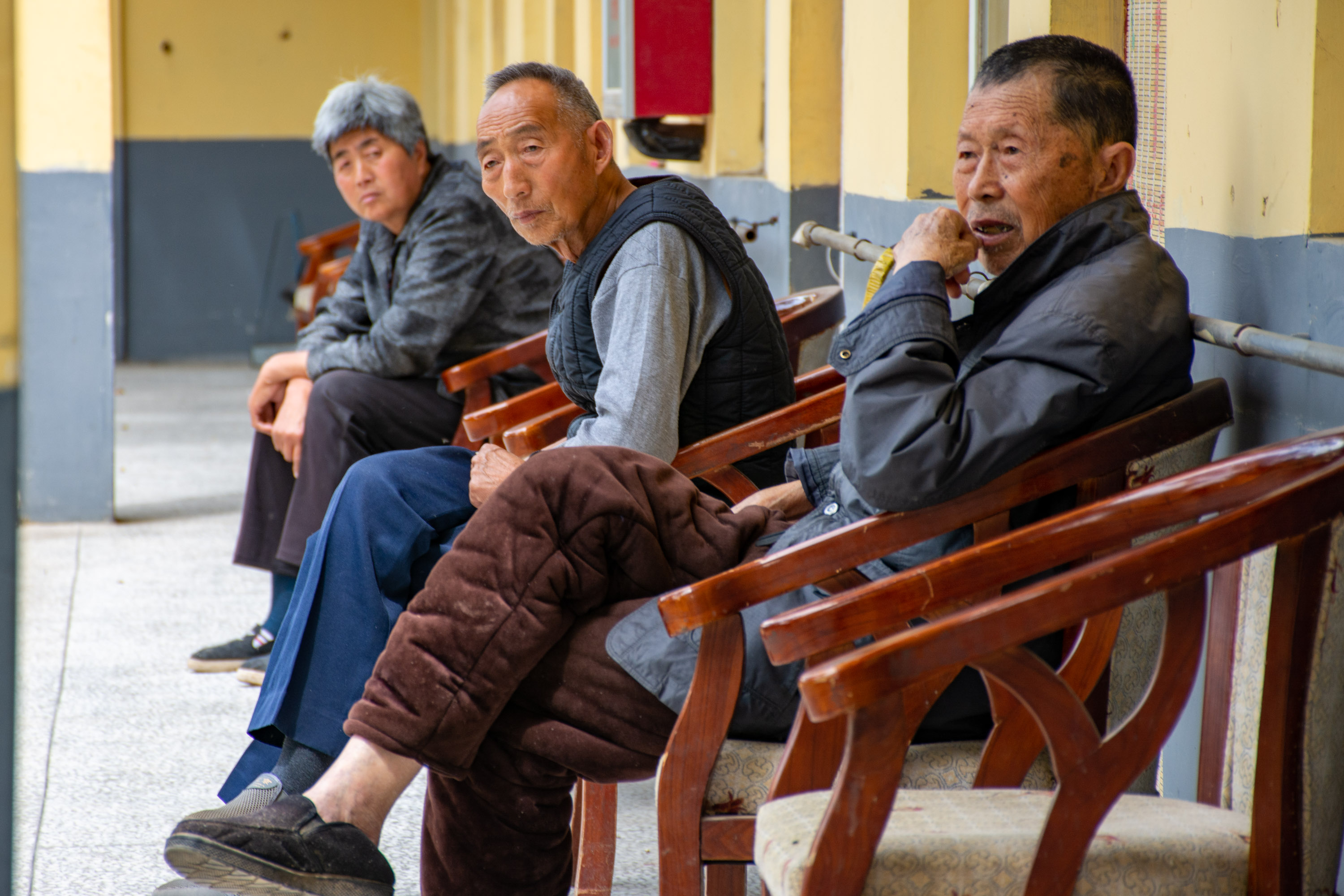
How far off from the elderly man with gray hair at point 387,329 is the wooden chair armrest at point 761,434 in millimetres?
1167

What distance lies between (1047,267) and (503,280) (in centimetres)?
191

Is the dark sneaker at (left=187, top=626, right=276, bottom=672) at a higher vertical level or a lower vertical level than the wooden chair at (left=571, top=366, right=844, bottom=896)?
lower

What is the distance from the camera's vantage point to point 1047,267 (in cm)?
168

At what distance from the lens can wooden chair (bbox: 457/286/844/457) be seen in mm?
2369

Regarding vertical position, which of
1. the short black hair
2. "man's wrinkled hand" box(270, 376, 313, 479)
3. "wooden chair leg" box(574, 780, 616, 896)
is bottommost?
"wooden chair leg" box(574, 780, 616, 896)

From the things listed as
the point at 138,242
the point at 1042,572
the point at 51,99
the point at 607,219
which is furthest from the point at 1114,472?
the point at 138,242

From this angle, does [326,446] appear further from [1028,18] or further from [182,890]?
[1028,18]

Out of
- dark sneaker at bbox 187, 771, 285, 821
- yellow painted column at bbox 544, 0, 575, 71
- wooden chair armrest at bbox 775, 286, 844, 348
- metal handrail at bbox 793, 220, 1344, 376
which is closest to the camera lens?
metal handrail at bbox 793, 220, 1344, 376

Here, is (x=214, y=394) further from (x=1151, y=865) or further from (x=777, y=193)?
(x=1151, y=865)

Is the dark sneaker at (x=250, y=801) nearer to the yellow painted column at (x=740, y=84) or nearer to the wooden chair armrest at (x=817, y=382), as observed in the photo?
the wooden chair armrest at (x=817, y=382)

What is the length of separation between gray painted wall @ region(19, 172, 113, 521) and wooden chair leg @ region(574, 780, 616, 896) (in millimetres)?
3347

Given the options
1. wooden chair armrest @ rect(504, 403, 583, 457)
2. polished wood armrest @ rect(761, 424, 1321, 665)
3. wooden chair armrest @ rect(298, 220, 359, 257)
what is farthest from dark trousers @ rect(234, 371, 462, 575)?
wooden chair armrest @ rect(298, 220, 359, 257)

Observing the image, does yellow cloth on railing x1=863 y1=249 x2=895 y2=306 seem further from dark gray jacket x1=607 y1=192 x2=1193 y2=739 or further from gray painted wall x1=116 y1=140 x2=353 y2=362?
gray painted wall x1=116 y1=140 x2=353 y2=362

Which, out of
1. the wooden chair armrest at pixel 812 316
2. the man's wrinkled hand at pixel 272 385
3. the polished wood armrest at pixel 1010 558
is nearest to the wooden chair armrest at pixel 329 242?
the man's wrinkled hand at pixel 272 385
